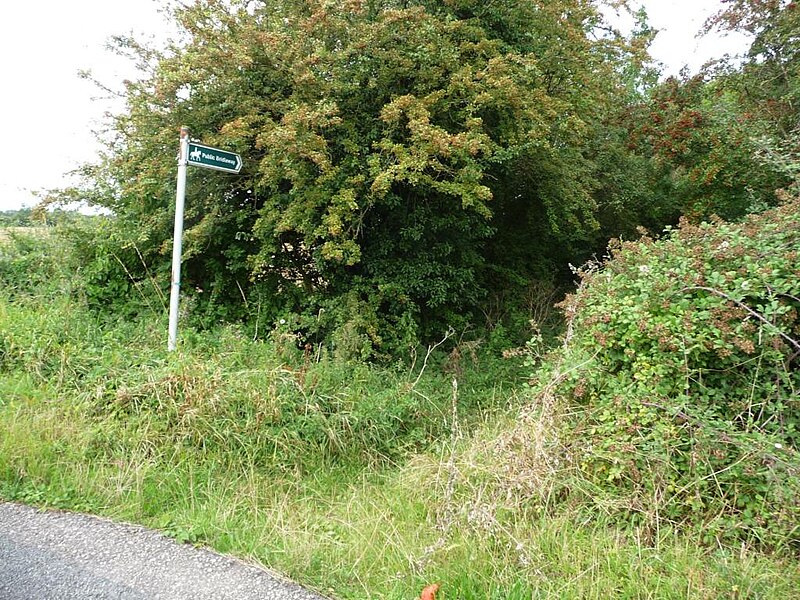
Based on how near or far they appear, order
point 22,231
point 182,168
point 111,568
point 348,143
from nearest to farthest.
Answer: point 111,568 → point 182,168 → point 348,143 → point 22,231

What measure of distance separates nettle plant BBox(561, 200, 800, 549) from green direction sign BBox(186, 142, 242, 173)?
332 centimetres

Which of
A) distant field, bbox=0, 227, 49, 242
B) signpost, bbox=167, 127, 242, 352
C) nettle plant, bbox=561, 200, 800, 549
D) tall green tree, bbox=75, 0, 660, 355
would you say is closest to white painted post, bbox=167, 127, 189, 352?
signpost, bbox=167, 127, 242, 352

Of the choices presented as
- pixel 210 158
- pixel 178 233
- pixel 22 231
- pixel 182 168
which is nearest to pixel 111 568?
pixel 178 233

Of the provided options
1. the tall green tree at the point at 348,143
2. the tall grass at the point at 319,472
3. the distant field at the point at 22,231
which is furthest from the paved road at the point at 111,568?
the distant field at the point at 22,231

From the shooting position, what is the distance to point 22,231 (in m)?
7.42

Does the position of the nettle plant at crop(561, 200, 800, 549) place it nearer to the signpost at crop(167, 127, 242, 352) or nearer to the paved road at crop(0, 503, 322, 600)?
the paved road at crop(0, 503, 322, 600)

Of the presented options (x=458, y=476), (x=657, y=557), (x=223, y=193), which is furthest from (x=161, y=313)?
(x=657, y=557)

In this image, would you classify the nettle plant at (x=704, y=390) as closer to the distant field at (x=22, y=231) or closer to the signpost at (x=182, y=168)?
the signpost at (x=182, y=168)

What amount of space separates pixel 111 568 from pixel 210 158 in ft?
10.6

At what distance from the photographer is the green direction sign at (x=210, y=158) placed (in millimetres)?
4516

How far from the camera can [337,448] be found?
4.15 meters

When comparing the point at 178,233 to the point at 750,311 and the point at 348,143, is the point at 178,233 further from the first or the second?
the point at 750,311

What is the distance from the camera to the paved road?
8.28 feet

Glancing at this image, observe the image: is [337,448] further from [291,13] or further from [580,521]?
[291,13]
